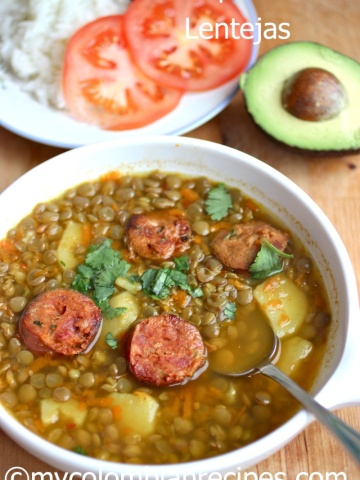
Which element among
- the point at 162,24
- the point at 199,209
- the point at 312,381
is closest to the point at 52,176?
the point at 199,209

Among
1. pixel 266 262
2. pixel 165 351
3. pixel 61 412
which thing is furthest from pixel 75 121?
pixel 61 412

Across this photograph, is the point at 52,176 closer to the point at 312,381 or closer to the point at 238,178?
the point at 238,178

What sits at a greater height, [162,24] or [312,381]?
[162,24]

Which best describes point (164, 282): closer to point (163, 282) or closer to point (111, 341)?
point (163, 282)

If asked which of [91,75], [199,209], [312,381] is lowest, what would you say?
[312,381]

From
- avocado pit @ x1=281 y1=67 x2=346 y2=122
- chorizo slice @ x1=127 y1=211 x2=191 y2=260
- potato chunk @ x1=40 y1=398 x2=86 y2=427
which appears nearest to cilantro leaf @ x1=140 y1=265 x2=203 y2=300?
chorizo slice @ x1=127 y1=211 x2=191 y2=260

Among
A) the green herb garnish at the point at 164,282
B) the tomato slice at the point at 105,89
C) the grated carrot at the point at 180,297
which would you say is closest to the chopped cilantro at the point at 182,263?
the green herb garnish at the point at 164,282
